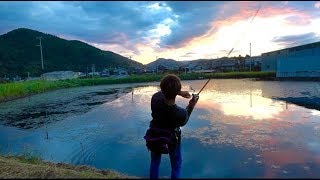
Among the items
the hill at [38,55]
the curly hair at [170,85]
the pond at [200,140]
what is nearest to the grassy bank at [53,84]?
the pond at [200,140]

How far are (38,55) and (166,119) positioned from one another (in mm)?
98382

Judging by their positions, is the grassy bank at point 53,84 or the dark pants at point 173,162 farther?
the grassy bank at point 53,84

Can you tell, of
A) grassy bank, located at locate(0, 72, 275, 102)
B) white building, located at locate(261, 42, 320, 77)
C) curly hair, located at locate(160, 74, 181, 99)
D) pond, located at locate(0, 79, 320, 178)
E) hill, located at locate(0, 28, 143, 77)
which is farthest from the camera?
hill, located at locate(0, 28, 143, 77)

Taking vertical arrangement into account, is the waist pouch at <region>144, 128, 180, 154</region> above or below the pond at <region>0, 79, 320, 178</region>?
above

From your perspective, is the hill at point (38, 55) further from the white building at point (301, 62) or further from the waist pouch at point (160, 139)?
the waist pouch at point (160, 139)

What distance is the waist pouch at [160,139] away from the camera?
13.9 ft

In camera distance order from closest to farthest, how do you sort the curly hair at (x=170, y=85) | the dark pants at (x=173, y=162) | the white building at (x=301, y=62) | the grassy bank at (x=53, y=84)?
the curly hair at (x=170, y=85)
the dark pants at (x=173, y=162)
the grassy bank at (x=53, y=84)
the white building at (x=301, y=62)

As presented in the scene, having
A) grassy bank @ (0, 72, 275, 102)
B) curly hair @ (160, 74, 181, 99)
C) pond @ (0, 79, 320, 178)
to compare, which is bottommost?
pond @ (0, 79, 320, 178)

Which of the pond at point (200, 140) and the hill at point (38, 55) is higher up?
the hill at point (38, 55)

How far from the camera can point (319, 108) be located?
50.0ft

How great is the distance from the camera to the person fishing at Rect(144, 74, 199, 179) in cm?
405

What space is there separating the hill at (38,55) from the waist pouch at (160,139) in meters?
84.0

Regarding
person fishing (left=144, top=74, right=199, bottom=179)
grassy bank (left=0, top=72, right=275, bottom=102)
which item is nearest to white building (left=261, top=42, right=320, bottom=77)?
grassy bank (left=0, top=72, right=275, bottom=102)

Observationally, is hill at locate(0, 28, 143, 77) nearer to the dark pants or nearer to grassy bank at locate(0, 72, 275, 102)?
grassy bank at locate(0, 72, 275, 102)
